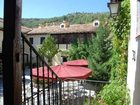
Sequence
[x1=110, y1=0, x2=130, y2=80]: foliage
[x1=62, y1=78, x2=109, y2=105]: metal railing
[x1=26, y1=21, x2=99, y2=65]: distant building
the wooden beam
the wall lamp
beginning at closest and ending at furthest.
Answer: the wooden beam → [x1=110, y1=0, x2=130, y2=80]: foliage → the wall lamp → [x1=62, y1=78, x2=109, y2=105]: metal railing → [x1=26, y1=21, x2=99, y2=65]: distant building

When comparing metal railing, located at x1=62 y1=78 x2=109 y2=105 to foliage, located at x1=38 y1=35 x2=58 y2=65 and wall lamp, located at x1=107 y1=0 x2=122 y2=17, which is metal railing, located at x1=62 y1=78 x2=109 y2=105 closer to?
wall lamp, located at x1=107 y1=0 x2=122 y2=17

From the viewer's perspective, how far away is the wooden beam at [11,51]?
1.59 meters

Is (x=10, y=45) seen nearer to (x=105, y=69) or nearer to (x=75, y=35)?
(x=105, y=69)

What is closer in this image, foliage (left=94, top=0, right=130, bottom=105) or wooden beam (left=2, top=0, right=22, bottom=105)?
wooden beam (left=2, top=0, right=22, bottom=105)

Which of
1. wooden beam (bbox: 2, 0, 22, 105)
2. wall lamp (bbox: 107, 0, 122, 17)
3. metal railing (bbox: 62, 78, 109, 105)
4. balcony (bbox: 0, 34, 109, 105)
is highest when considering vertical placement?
wall lamp (bbox: 107, 0, 122, 17)

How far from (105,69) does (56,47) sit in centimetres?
1385

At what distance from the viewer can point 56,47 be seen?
102ft

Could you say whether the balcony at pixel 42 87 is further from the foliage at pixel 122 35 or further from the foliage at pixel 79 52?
the foliage at pixel 79 52

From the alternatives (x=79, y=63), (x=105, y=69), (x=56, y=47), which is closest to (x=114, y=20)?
(x=79, y=63)

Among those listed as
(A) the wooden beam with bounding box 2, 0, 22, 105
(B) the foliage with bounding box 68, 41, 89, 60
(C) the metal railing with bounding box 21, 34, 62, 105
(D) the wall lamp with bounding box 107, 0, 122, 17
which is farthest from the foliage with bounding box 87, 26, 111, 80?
(A) the wooden beam with bounding box 2, 0, 22, 105

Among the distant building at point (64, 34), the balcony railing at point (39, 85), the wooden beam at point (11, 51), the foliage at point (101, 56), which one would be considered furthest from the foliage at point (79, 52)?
the wooden beam at point (11, 51)

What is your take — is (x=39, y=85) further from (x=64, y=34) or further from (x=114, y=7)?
(x=64, y=34)

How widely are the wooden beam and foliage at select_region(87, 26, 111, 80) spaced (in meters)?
16.2

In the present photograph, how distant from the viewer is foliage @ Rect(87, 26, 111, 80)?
17.8m
